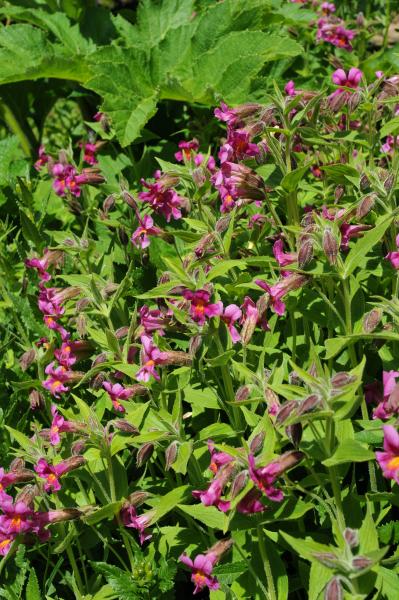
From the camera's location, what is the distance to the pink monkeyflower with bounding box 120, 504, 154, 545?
7.88 ft

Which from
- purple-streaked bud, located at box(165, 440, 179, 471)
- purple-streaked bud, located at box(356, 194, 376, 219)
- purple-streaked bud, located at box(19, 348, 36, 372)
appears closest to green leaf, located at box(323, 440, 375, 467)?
purple-streaked bud, located at box(165, 440, 179, 471)

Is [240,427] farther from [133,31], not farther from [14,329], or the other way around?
[133,31]

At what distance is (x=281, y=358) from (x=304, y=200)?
2.87 feet

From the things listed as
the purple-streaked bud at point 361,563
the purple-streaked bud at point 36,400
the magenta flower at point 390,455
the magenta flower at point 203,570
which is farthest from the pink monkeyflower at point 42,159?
the purple-streaked bud at point 361,563

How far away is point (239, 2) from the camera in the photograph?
14.8 feet

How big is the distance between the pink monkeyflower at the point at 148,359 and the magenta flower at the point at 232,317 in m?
0.24

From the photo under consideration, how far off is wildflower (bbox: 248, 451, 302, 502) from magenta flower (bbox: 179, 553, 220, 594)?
1.31ft

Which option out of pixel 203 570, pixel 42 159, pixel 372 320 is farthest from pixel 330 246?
pixel 42 159

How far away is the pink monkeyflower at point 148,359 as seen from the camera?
2.44 metres

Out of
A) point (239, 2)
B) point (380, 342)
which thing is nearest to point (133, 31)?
point (239, 2)

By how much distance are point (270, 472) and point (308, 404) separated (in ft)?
0.80

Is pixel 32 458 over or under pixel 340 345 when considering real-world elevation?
under

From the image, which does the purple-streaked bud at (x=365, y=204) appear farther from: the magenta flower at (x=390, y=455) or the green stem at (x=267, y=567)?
the green stem at (x=267, y=567)

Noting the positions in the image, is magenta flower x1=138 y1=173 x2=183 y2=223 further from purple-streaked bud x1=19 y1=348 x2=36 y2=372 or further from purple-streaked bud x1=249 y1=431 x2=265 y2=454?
purple-streaked bud x1=249 y1=431 x2=265 y2=454
